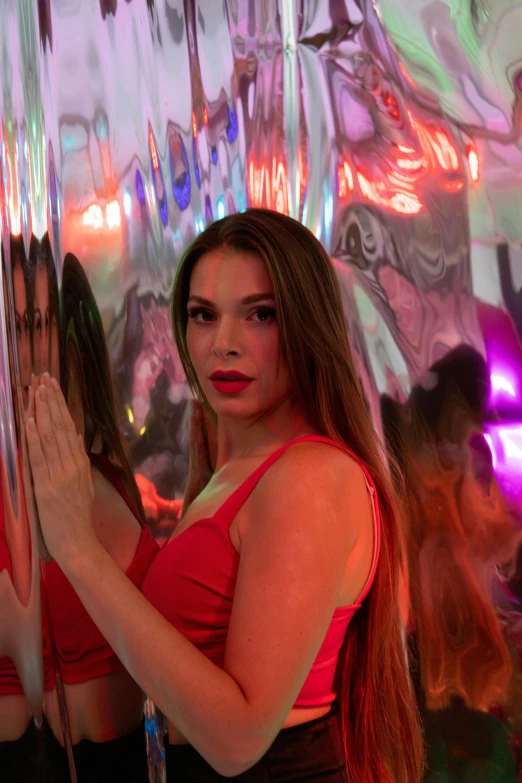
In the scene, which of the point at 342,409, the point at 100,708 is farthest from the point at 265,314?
the point at 100,708

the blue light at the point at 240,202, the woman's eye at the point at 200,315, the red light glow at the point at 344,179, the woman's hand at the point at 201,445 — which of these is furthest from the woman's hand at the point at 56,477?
the red light glow at the point at 344,179

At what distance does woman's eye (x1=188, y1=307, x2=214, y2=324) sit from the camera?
125cm

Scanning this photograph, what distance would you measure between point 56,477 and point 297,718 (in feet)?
1.51

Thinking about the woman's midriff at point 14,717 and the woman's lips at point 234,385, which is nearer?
the woman's midriff at point 14,717

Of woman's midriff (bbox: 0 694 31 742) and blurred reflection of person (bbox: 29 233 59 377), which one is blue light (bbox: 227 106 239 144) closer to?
blurred reflection of person (bbox: 29 233 59 377)

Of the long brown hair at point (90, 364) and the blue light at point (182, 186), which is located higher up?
the blue light at point (182, 186)

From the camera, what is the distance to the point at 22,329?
3.28ft

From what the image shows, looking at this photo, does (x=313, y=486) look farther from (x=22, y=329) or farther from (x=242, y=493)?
(x=22, y=329)

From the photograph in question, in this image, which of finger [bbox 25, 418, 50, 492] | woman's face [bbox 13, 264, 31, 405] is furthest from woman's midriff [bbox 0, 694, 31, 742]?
woman's face [bbox 13, 264, 31, 405]

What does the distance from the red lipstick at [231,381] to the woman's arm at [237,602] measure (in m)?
0.17

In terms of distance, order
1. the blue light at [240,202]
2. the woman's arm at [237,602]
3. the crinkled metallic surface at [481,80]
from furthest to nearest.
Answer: the blue light at [240,202] → the crinkled metallic surface at [481,80] → the woman's arm at [237,602]

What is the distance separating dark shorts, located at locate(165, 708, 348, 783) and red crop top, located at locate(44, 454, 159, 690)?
162mm

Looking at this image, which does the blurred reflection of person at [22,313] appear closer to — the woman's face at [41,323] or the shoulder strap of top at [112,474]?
the woman's face at [41,323]

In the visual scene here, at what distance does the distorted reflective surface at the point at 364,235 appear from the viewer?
1.28 meters
